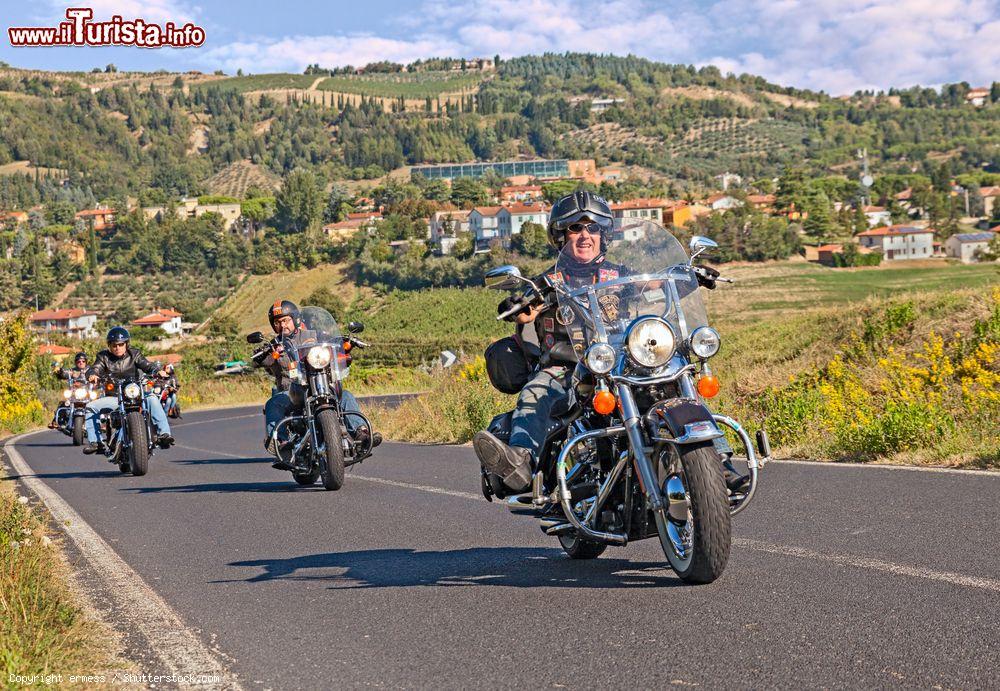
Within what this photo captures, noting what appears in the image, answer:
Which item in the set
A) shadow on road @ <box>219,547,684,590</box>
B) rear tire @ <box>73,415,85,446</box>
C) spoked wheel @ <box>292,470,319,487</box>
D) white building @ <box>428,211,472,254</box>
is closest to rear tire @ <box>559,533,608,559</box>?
shadow on road @ <box>219,547,684,590</box>

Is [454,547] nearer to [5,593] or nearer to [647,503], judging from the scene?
[647,503]

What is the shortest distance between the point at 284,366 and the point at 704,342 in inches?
301

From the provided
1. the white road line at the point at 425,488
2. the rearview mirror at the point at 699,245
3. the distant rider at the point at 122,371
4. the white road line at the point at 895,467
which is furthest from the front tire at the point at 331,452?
the rearview mirror at the point at 699,245

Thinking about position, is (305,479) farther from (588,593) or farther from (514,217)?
(514,217)

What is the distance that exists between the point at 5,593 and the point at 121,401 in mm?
9455

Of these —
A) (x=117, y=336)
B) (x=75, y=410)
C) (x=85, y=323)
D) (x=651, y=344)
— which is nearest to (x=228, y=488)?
(x=117, y=336)

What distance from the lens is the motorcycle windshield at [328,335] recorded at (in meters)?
12.4

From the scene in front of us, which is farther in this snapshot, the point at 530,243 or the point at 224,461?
the point at 530,243

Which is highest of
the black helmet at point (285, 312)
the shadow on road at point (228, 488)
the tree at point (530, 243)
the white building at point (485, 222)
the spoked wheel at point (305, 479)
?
the white building at point (485, 222)

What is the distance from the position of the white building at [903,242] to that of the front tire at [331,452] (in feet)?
466

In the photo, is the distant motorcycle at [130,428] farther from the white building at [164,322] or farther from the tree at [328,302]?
the white building at [164,322]

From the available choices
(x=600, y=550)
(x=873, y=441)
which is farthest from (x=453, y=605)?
(x=873, y=441)

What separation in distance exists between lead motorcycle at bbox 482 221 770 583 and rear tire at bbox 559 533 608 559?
1.51 feet

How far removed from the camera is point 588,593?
5695 millimetres
